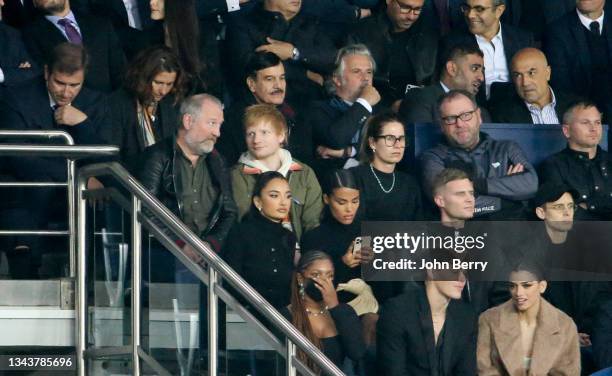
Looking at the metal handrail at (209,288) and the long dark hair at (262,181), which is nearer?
the metal handrail at (209,288)

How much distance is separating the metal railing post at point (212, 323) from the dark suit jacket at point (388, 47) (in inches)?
87.7

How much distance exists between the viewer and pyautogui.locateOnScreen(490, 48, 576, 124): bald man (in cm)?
774

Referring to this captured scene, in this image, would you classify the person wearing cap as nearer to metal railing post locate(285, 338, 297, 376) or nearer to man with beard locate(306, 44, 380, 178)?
man with beard locate(306, 44, 380, 178)

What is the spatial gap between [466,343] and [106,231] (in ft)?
7.31

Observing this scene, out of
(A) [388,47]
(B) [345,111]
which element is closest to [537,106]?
(A) [388,47]

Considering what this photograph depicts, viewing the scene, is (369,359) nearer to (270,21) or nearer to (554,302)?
(554,302)

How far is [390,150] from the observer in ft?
24.4

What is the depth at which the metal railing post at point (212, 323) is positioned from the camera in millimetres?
5727

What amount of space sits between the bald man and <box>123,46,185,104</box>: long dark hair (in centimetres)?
171

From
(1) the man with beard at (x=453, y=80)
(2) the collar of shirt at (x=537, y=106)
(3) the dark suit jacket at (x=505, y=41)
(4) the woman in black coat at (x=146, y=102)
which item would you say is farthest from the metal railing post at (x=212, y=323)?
(2) the collar of shirt at (x=537, y=106)

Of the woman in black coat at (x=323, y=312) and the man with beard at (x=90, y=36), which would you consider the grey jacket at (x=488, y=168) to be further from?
the man with beard at (x=90, y=36)

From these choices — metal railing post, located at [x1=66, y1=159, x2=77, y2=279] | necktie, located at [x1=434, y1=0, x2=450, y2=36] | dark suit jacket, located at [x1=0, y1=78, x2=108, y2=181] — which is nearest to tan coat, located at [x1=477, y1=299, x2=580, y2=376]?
necktie, located at [x1=434, y1=0, x2=450, y2=36]

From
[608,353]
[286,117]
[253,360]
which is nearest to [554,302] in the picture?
[608,353]

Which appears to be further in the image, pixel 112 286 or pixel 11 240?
pixel 11 240
